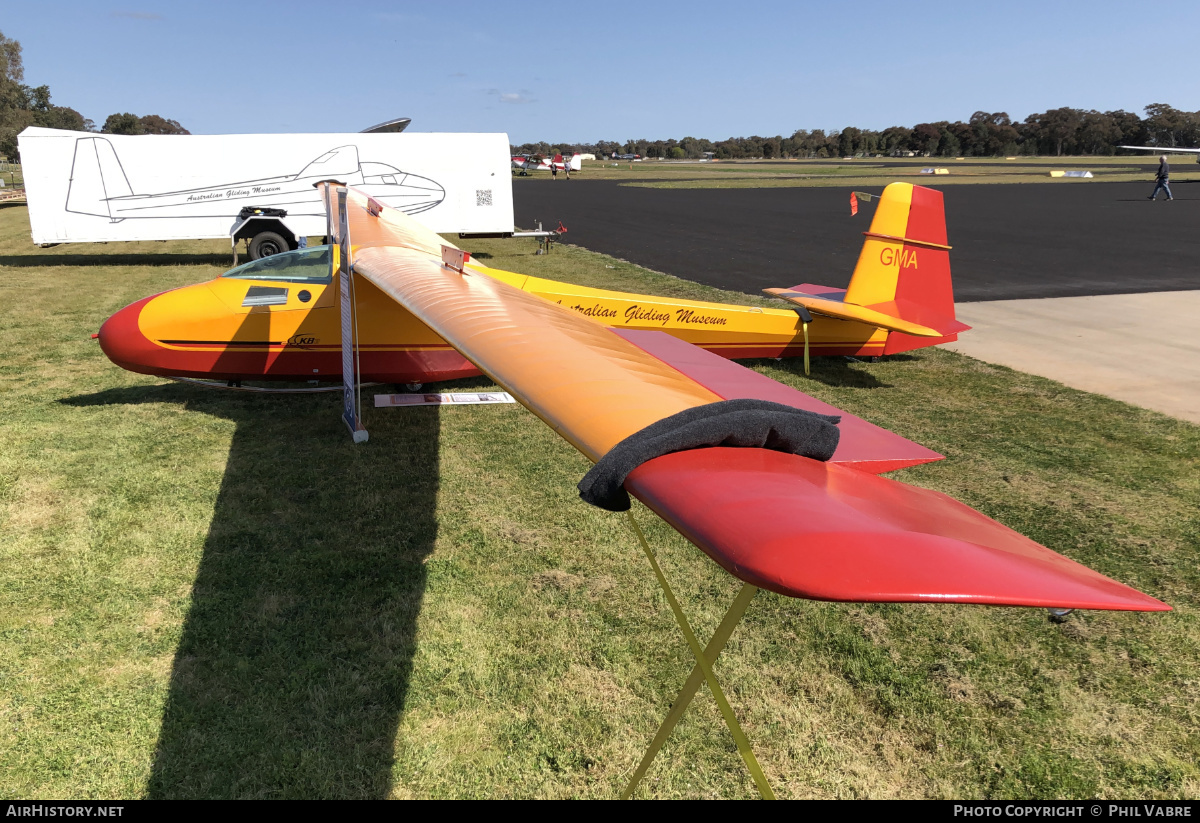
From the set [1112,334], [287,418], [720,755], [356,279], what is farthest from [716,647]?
[1112,334]

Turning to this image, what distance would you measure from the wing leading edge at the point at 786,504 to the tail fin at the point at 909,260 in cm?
692

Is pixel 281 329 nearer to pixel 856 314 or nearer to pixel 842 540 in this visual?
pixel 856 314

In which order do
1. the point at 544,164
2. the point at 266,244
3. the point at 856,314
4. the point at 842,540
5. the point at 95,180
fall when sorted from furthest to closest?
the point at 544,164 < the point at 95,180 < the point at 266,244 < the point at 856,314 < the point at 842,540

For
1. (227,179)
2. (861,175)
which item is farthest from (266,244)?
(861,175)

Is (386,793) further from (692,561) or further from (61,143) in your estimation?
(61,143)

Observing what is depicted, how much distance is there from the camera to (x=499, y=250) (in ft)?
77.0

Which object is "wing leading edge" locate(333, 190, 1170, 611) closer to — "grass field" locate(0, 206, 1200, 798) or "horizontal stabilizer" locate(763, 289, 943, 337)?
"grass field" locate(0, 206, 1200, 798)

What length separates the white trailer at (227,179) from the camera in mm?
17094

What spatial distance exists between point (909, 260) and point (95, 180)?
18860mm

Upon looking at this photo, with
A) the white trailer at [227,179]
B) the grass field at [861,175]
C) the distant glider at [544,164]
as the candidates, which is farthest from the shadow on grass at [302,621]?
the distant glider at [544,164]

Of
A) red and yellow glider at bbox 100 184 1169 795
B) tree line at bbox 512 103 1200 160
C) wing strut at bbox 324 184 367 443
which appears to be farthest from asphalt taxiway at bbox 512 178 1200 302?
tree line at bbox 512 103 1200 160

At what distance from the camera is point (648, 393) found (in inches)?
94.1

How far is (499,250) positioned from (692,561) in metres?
19.7

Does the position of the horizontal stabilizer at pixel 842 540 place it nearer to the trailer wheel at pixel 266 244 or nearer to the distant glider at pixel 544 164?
the trailer wheel at pixel 266 244
